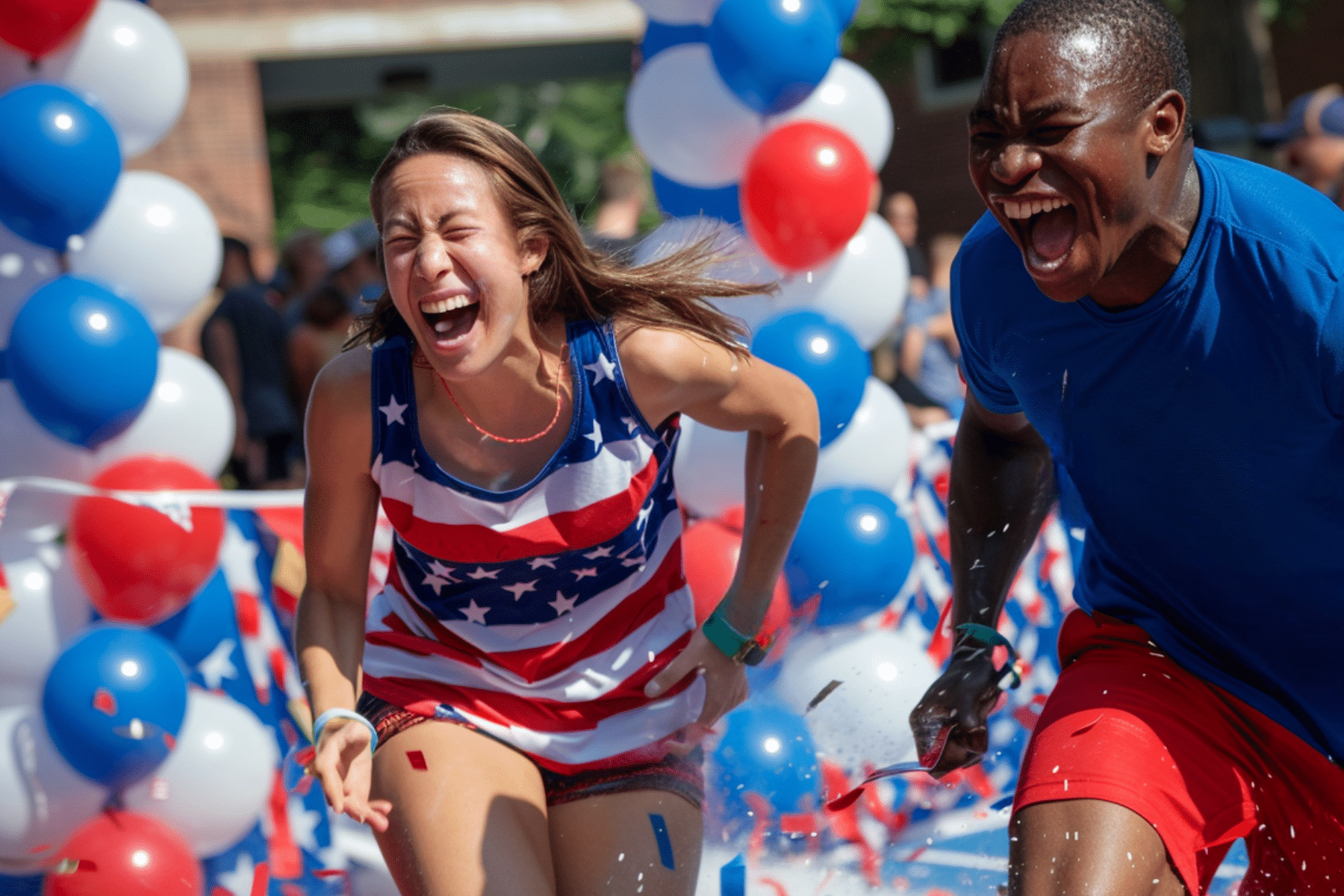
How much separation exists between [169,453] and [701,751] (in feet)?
7.06

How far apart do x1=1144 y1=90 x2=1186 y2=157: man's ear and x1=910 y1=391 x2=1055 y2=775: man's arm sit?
2.40ft

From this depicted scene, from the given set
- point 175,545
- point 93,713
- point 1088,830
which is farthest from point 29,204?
point 1088,830

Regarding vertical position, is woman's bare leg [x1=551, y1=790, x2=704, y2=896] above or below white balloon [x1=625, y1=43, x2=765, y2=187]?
below

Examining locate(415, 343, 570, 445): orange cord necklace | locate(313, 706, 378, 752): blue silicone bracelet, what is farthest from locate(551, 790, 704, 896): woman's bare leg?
locate(415, 343, 570, 445): orange cord necklace

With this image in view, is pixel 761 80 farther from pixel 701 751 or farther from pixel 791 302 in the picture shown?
pixel 701 751

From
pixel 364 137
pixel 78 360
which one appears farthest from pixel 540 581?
pixel 364 137

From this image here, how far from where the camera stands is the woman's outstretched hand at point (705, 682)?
2.80 meters

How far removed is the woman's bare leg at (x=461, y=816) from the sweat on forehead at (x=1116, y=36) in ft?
4.88

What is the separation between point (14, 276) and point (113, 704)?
4.18 ft

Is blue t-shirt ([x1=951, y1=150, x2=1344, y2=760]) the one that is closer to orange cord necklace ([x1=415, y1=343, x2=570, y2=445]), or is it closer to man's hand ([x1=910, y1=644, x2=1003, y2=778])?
man's hand ([x1=910, y1=644, x2=1003, y2=778])

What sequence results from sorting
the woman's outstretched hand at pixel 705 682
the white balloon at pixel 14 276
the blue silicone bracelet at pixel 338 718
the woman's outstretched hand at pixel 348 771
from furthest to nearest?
the white balloon at pixel 14 276, the woman's outstretched hand at pixel 705 682, the blue silicone bracelet at pixel 338 718, the woman's outstretched hand at pixel 348 771

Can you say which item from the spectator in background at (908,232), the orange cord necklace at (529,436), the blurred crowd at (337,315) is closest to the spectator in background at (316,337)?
the blurred crowd at (337,315)

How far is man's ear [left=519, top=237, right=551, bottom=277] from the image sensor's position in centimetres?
270

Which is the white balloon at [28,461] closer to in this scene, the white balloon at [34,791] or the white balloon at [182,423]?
the white balloon at [182,423]
